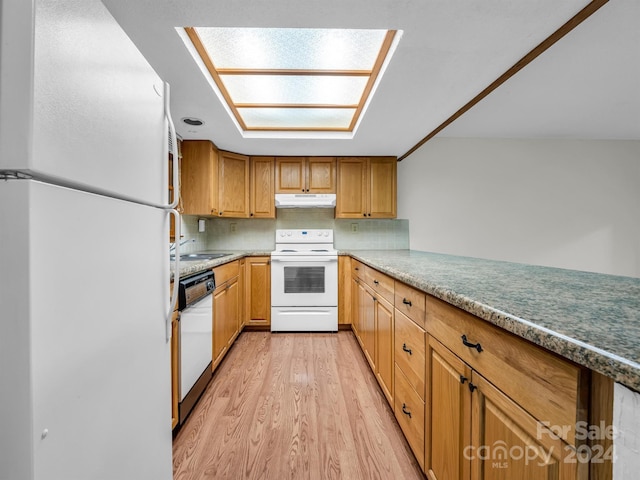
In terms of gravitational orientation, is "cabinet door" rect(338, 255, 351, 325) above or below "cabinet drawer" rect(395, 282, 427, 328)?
below

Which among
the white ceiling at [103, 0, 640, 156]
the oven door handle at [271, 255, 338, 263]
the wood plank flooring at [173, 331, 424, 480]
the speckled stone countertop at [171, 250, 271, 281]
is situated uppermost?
the white ceiling at [103, 0, 640, 156]

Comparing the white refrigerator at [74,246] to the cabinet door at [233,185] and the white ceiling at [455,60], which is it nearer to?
the white ceiling at [455,60]

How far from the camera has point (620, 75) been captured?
6.12ft

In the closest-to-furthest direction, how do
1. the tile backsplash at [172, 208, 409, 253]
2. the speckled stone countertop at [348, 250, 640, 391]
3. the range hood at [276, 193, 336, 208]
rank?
the speckled stone countertop at [348, 250, 640, 391], the range hood at [276, 193, 336, 208], the tile backsplash at [172, 208, 409, 253]

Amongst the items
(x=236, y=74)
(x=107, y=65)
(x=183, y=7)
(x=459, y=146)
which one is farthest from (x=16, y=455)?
(x=459, y=146)

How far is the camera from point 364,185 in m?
3.50

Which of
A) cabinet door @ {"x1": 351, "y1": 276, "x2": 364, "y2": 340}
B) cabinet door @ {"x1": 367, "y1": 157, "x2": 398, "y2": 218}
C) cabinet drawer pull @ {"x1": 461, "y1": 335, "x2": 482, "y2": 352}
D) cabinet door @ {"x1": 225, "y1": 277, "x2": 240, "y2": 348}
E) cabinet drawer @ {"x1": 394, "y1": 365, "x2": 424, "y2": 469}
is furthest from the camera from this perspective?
cabinet door @ {"x1": 367, "y1": 157, "x2": 398, "y2": 218}

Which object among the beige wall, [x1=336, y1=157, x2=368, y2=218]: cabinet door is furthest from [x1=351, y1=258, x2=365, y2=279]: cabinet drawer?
the beige wall

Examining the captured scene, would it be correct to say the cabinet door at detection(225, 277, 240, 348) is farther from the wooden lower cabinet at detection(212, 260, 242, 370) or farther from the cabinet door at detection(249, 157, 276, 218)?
the cabinet door at detection(249, 157, 276, 218)

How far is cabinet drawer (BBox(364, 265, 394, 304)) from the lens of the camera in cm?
166

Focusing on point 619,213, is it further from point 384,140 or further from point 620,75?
point 384,140

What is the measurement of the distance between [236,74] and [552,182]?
3.26 metres

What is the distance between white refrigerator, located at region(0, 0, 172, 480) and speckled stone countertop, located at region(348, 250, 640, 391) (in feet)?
3.10

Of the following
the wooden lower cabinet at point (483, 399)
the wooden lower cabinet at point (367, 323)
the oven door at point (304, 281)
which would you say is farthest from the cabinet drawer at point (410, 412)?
the oven door at point (304, 281)
